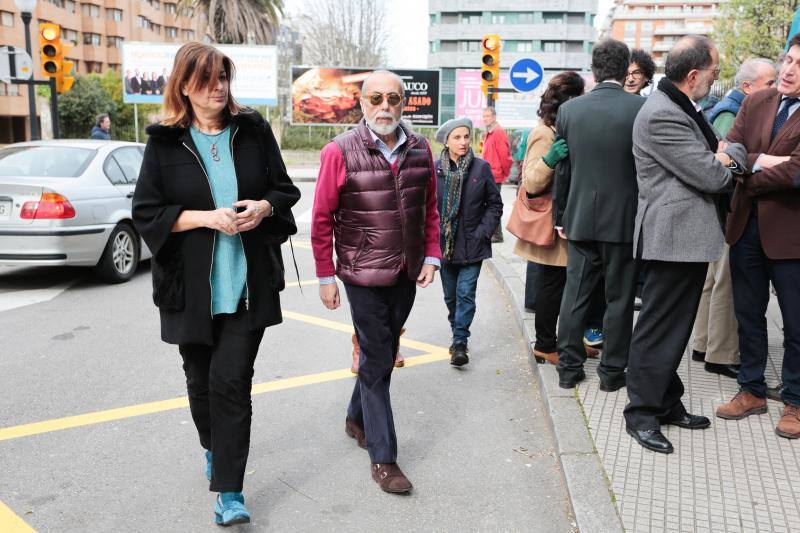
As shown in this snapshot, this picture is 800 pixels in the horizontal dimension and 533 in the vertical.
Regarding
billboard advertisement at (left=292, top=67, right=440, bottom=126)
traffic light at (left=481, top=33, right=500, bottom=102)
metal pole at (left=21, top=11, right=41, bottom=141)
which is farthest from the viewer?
billboard advertisement at (left=292, top=67, right=440, bottom=126)

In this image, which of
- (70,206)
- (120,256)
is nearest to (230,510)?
(70,206)

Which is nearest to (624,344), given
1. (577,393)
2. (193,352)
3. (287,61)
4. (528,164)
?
(577,393)

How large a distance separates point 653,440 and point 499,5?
88.3 meters

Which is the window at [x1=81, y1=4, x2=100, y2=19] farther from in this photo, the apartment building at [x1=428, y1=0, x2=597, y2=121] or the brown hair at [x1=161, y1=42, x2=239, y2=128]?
the brown hair at [x1=161, y1=42, x2=239, y2=128]

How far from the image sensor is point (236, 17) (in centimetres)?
3791

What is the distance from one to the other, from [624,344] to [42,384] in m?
3.75

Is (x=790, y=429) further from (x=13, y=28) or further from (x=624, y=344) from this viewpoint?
(x=13, y=28)

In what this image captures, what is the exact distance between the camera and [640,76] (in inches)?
203

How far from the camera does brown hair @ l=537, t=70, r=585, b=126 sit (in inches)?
199

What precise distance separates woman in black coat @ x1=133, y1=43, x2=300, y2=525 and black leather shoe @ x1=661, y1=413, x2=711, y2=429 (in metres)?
2.21

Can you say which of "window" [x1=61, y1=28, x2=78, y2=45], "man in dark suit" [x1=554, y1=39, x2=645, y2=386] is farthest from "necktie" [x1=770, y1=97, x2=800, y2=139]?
"window" [x1=61, y1=28, x2=78, y2=45]

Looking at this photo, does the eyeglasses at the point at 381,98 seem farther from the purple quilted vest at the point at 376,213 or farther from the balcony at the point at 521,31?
the balcony at the point at 521,31

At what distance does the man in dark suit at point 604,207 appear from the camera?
13.9ft

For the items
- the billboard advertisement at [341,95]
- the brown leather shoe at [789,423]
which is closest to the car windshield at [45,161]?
the brown leather shoe at [789,423]
